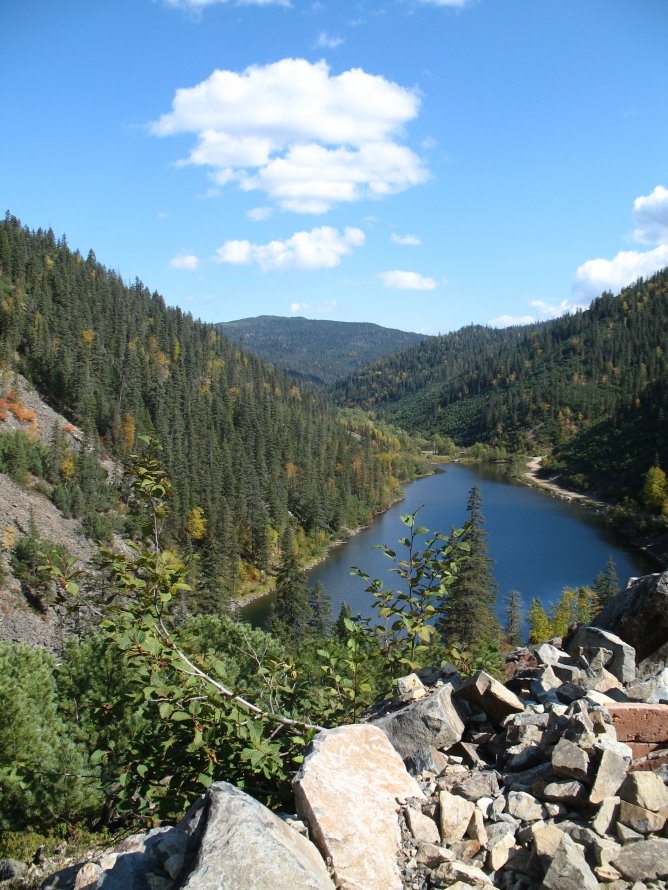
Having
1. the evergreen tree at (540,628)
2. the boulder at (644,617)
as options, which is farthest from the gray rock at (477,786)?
the evergreen tree at (540,628)

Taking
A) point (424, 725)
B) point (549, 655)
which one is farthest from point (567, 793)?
point (549, 655)

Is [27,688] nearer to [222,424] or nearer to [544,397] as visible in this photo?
[222,424]

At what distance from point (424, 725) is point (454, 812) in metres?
1.36

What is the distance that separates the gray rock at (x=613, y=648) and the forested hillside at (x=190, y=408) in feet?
210

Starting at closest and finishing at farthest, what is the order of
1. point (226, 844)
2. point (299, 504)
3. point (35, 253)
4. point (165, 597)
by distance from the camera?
point (226, 844) < point (165, 597) < point (299, 504) < point (35, 253)

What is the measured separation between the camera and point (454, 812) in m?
4.27

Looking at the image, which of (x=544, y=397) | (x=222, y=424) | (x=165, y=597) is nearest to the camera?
(x=165, y=597)

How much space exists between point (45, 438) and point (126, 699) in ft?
292

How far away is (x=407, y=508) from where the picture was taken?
115 m

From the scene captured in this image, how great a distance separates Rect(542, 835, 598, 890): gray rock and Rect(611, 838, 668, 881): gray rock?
0.23m

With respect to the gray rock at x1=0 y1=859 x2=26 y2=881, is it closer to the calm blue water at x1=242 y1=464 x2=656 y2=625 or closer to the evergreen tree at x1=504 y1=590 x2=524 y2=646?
the evergreen tree at x1=504 y1=590 x2=524 y2=646

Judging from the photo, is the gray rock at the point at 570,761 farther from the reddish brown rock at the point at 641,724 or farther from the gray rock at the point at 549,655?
A: the gray rock at the point at 549,655

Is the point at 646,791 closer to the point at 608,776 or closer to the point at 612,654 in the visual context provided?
the point at 608,776

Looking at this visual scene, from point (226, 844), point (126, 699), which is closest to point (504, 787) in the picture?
point (226, 844)
